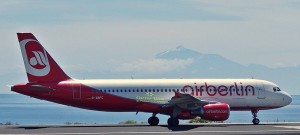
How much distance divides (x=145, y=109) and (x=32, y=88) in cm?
828

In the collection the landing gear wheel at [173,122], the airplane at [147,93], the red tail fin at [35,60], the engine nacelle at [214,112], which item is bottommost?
the landing gear wheel at [173,122]

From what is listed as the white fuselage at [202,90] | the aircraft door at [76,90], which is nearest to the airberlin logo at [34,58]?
the aircraft door at [76,90]

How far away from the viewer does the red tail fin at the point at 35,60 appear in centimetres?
5416

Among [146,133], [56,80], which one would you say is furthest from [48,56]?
[146,133]

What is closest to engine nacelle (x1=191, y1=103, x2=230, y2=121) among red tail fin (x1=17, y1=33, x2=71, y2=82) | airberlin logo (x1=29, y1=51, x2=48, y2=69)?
red tail fin (x1=17, y1=33, x2=71, y2=82)

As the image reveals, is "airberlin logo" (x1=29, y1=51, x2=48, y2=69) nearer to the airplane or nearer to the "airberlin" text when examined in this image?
the airplane

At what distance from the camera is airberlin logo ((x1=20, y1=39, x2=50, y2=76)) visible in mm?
54188

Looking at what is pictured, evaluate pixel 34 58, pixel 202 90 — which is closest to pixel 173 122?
pixel 202 90

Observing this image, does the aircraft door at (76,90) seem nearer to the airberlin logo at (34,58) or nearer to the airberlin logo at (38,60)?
the airberlin logo at (34,58)

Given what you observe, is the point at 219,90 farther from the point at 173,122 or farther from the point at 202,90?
the point at 173,122

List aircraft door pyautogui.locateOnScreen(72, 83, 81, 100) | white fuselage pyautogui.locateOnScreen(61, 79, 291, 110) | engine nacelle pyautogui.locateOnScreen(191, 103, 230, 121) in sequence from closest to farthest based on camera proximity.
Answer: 1. engine nacelle pyautogui.locateOnScreen(191, 103, 230, 121)
2. aircraft door pyautogui.locateOnScreen(72, 83, 81, 100)
3. white fuselage pyautogui.locateOnScreen(61, 79, 291, 110)

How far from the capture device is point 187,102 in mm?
54875

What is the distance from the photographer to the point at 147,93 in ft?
185

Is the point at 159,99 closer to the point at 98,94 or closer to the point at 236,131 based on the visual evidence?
the point at 98,94
